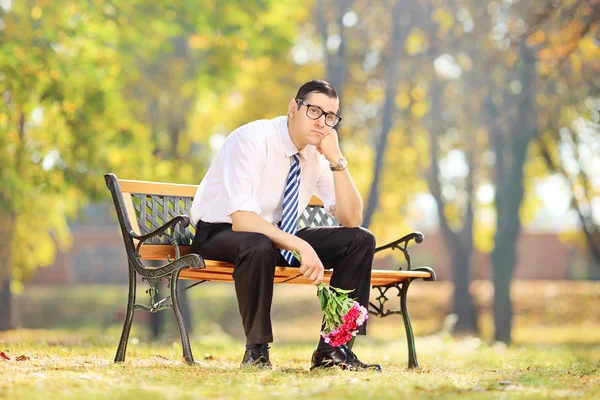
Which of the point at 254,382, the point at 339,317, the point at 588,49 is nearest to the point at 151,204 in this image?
the point at 339,317

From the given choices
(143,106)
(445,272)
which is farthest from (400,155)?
(445,272)

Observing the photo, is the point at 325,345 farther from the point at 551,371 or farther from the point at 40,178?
the point at 40,178

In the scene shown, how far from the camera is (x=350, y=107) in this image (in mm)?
20391

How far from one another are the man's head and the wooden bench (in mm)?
813

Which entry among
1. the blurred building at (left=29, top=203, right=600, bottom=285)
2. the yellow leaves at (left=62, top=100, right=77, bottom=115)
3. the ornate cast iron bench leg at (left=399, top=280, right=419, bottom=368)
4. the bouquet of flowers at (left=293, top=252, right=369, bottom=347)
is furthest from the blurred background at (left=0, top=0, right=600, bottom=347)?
the blurred building at (left=29, top=203, right=600, bottom=285)

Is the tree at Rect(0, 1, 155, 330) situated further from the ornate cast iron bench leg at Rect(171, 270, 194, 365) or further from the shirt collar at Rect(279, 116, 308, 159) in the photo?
the ornate cast iron bench leg at Rect(171, 270, 194, 365)

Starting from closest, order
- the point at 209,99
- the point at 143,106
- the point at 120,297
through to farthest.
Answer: the point at 143,106 → the point at 209,99 → the point at 120,297

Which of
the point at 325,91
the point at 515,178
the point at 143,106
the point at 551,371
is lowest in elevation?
the point at 551,371

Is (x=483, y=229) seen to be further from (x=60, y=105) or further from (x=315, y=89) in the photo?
(x=315, y=89)

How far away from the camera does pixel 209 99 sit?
21.1 m

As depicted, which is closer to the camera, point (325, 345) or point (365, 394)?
point (365, 394)

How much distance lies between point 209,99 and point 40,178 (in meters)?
6.90

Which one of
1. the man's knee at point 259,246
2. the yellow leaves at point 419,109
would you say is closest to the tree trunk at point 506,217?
the yellow leaves at point 419,109

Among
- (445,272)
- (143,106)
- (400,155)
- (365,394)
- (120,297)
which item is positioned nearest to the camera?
(365,394)
